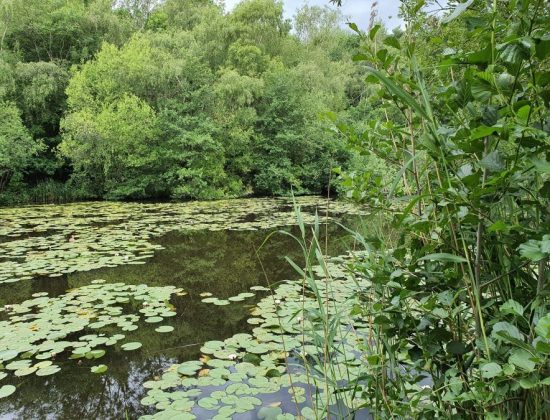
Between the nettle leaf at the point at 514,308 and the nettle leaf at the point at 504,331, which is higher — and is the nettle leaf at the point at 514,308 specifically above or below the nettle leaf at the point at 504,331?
above

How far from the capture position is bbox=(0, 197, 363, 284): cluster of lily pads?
4641mm

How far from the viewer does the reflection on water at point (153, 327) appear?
2.15 m

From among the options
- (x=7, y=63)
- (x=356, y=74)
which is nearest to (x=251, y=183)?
(x=7, y=63)

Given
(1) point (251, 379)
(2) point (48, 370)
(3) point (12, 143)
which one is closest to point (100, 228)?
(2) point (48, 370)

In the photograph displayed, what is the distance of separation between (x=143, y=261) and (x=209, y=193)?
316 inches

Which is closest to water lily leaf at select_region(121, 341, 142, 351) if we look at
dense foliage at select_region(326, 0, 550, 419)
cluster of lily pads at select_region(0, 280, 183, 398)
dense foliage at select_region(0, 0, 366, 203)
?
cluster of lily pads at select_region(0, 280, 183, 398)

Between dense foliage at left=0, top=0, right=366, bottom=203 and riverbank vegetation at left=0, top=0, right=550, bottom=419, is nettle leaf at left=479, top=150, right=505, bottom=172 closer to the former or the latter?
riverbank vegetation at left=0, top=0, right=550, bottom=419

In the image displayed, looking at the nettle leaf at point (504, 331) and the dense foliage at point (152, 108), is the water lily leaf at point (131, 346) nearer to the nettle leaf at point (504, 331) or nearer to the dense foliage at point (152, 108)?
the nettle leaf at point (504, 331)

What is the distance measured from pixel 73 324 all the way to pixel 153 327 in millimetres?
587

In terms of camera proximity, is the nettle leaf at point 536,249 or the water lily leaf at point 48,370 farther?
the water lily leaf at point 48,370

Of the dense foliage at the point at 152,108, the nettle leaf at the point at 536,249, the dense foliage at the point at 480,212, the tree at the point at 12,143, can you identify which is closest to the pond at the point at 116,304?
the dense foliage at the point at 480,212

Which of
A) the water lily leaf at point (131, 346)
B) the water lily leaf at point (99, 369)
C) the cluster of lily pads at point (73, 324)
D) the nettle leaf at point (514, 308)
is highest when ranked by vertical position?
the nettle leaf at point (514, 308)

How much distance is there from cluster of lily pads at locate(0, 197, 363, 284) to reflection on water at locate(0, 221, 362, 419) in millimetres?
345

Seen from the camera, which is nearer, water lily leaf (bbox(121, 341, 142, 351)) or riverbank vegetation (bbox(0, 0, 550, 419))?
riverbank vegetation (bbox(0, 0, 550, 419))
